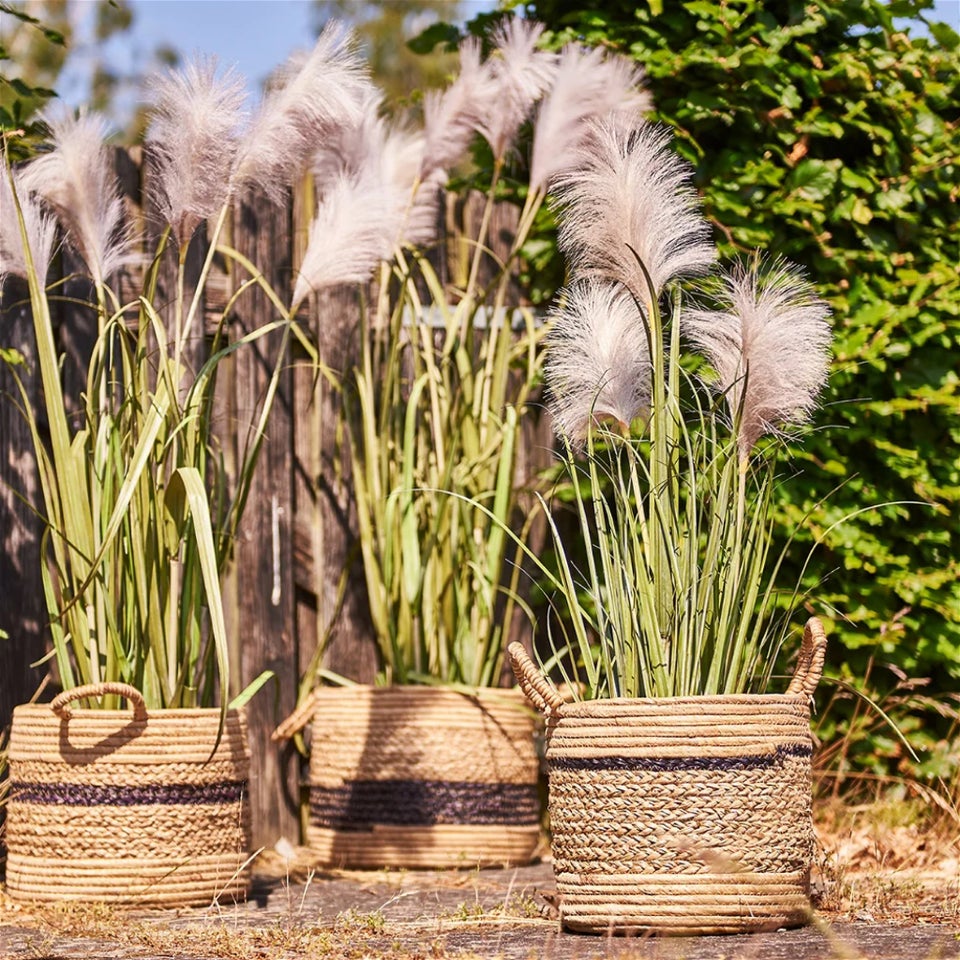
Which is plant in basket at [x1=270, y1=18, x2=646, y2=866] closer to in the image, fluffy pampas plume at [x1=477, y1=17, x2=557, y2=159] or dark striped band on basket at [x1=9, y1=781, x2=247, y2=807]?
fluffy pampas plume at [x1=477, y1=17, x2=557, y2=159]

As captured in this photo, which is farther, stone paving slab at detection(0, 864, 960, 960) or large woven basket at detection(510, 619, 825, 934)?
large woven basket at detection(510, 619, 825, 934)

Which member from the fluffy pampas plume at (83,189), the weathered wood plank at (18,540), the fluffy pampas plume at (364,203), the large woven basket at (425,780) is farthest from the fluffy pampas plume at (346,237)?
the large woven basket at (425,780)

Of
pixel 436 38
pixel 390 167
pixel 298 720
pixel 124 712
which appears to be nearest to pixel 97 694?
pixel 124 712

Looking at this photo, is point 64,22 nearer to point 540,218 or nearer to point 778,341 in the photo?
point 540,218

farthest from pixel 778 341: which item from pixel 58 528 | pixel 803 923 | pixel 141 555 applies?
pixel 58 528

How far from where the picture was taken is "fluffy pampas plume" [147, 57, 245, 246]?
2.50 metres

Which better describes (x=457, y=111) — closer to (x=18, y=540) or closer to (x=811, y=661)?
(x=18, y=540)

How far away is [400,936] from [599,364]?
960 mm

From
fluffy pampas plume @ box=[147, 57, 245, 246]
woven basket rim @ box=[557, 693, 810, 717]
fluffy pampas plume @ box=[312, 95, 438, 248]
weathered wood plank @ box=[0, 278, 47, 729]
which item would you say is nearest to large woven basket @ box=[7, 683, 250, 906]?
weathered wood plank @ box=[0, 278, 47, 729]

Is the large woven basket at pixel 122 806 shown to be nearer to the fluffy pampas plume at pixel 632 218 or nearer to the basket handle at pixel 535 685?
the basket handle at pixel 535 685

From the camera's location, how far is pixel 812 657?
2213mm

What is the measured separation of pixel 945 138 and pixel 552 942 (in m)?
2.44

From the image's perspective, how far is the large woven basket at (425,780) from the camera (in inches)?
122

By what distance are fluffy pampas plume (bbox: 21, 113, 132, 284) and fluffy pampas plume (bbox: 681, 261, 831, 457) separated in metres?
1.19
